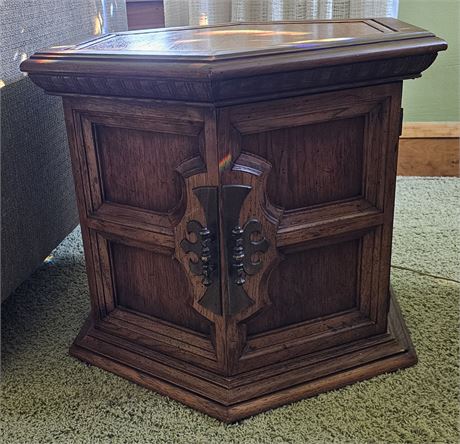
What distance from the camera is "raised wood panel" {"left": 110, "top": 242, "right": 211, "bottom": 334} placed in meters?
0.94

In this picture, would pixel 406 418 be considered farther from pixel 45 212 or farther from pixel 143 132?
pixel 45 212

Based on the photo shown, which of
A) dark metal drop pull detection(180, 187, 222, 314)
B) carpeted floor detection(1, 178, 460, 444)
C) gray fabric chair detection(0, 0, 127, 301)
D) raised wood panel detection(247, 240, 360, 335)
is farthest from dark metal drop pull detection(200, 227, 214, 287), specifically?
gray fabric chair detection(0, 0, 127, 301)

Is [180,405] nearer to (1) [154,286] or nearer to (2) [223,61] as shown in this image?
(1) [154,286]

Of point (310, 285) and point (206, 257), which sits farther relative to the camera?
point (310, 285)

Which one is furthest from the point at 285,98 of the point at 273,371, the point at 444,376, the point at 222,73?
the point at 444,376

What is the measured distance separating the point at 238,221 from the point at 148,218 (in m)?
0.16

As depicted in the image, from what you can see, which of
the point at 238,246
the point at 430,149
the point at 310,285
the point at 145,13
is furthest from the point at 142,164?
the point at 430,149

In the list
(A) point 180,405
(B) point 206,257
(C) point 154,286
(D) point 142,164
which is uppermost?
(D) point 142,164

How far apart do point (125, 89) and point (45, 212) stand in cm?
46

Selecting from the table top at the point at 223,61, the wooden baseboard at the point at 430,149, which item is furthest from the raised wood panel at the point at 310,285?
the wooden baseboard at the point at 430,149

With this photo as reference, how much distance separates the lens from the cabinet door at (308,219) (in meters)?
0.82

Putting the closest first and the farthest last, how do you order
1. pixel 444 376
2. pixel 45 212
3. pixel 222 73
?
pixel 222 73 → pixel 444 376 → pixel 45 212

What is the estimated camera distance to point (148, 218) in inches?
35.8

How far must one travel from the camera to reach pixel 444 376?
3.19ft
